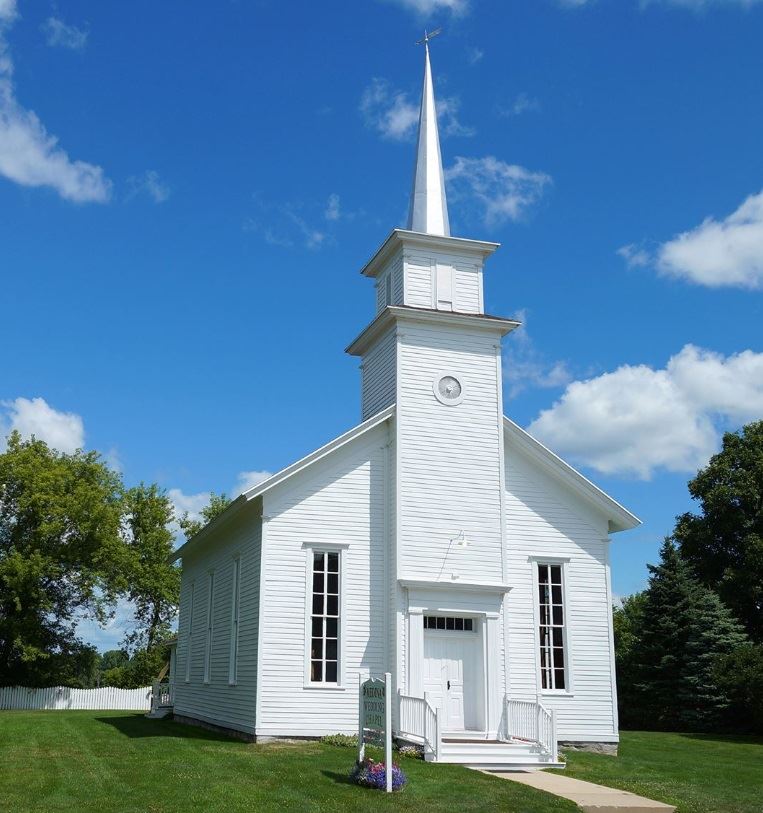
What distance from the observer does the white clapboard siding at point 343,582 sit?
19.3 m

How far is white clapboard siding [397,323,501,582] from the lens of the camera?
20.6 meters

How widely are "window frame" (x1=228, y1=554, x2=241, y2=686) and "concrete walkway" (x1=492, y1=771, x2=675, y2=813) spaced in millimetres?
6998

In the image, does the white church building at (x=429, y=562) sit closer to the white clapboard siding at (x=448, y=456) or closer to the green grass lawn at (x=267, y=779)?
the white clapboard siding at (x=448, y=456)

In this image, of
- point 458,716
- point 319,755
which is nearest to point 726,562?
point 458,716

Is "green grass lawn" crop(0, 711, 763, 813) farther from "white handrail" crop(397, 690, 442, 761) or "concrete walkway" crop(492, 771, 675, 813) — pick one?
"white handrail" crop(397, 690, 442, 761)

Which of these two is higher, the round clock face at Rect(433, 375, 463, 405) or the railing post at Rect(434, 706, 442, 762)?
the round clock face at Rect(433, 375, 463, 405)

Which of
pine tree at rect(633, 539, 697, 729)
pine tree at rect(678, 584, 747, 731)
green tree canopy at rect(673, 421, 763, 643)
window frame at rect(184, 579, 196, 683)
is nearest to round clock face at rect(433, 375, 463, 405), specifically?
window frame at rect(184, 579, 196, 683)

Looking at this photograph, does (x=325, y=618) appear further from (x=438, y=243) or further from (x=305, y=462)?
(x=438, y=243)

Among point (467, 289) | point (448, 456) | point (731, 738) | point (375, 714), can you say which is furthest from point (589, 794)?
point (731, 738)

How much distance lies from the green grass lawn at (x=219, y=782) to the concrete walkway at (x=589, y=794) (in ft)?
1.48

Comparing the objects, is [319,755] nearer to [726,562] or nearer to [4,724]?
[4,724]

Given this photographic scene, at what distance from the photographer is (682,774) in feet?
58.0

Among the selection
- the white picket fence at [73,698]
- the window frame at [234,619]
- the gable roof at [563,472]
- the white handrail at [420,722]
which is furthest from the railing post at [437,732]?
the white picket fence at [73,698]

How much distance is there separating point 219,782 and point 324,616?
6.44m
